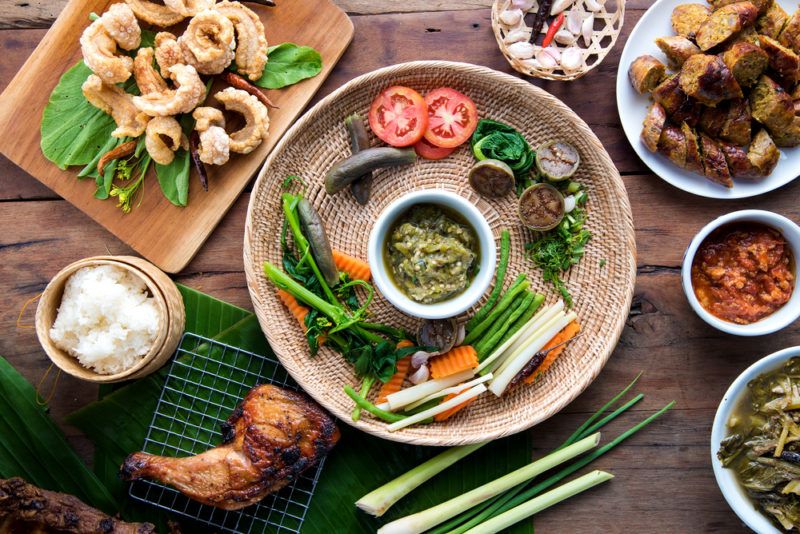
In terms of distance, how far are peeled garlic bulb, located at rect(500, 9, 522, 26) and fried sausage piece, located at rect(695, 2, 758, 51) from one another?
1.12m

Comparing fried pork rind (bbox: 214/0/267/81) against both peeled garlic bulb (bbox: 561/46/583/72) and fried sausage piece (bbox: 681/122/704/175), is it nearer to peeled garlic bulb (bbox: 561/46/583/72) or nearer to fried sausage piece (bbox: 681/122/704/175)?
peeled garlic bulb (bbox: 561/46/583/72)

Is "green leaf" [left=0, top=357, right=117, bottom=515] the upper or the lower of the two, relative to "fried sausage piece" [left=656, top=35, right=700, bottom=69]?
lower

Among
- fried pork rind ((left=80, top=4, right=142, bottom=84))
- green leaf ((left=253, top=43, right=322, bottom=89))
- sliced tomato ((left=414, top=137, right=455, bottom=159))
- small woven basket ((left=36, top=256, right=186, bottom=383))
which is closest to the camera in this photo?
small woven basket ((left=36, top=256, right=186, bottom=383))

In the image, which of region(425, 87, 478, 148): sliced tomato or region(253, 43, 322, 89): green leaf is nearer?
region(425, 87, 478, 148): sliced tomato

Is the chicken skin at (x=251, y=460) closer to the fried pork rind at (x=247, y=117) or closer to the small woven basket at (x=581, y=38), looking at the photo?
the fried pork rind at (x=247, y=117)

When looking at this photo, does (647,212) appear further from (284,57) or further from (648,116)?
(284,57)

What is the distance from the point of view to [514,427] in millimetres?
3824

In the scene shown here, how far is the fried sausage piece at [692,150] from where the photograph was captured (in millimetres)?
3924

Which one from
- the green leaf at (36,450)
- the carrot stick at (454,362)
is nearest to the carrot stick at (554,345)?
the carrot stick at (454,362)

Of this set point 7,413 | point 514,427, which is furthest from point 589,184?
point 7,413

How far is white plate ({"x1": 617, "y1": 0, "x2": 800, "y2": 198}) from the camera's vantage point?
4012 mm

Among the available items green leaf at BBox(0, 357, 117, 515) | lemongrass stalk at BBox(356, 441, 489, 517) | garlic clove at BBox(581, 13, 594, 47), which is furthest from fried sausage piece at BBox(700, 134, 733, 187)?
green leaf at BBox(0, 357, 117, 515)

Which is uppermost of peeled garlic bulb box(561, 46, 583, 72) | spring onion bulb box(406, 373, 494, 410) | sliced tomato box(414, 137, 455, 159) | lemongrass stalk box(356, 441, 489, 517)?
peeled garlic bulb box(561, 46, 583, 72)

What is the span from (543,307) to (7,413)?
10.9 feet
